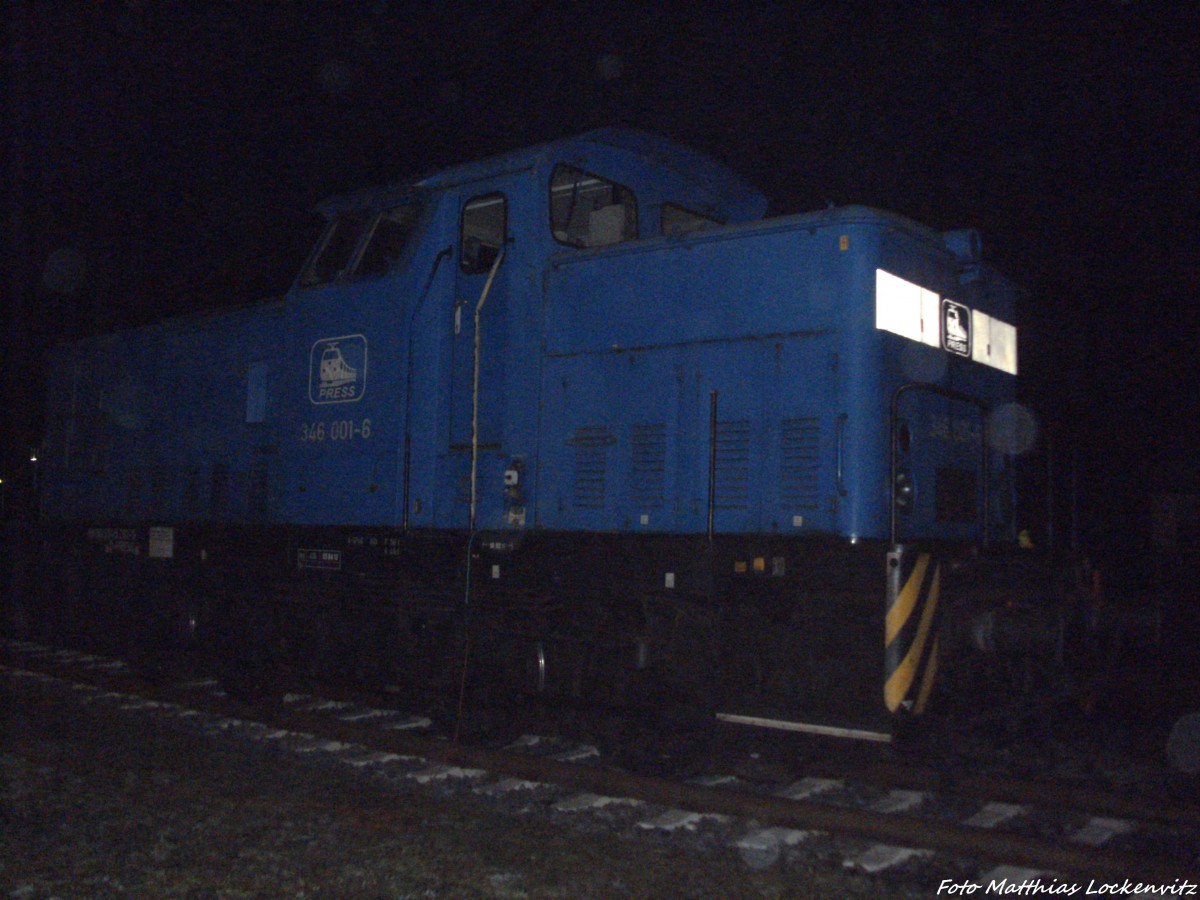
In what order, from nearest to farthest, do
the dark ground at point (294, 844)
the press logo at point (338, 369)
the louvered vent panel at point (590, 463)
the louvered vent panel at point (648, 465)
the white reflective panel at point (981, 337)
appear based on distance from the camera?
the dark ground at point (294, 844)
the louvered vent panel at point (648, 465)
the louvered vent panel at point (590, 463)
the white reflective panel at point (981, 337)
the press logo at point (338, 369)

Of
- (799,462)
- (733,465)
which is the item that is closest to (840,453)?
(799,462)

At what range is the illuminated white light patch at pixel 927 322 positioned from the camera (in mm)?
5742

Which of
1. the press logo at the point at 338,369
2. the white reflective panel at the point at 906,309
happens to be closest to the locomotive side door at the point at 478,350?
the press logo at the point at 338,369

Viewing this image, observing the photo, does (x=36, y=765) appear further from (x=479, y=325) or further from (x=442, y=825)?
(x=479, y=325)

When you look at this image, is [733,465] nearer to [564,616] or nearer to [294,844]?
[564,616]

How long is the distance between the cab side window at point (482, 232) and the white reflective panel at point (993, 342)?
3.02 metres

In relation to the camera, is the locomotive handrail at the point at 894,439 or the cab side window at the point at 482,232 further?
the cab side window at the point at 482,232

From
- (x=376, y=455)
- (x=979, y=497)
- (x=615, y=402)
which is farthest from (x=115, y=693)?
(x=979, y=497)

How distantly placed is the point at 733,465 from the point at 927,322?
1402 millimetres

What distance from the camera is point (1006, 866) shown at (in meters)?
4.21

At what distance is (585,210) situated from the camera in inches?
283

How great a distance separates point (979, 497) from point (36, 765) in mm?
5562

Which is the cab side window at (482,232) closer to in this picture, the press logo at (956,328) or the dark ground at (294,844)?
the press logo at (956,328)

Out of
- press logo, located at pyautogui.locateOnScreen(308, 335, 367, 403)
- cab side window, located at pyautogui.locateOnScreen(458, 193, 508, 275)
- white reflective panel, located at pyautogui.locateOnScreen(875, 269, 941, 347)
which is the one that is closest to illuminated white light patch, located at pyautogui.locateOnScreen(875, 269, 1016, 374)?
white reflective panel, located at pyautogui.locateOnScreen(875, 269, 941, 347)
